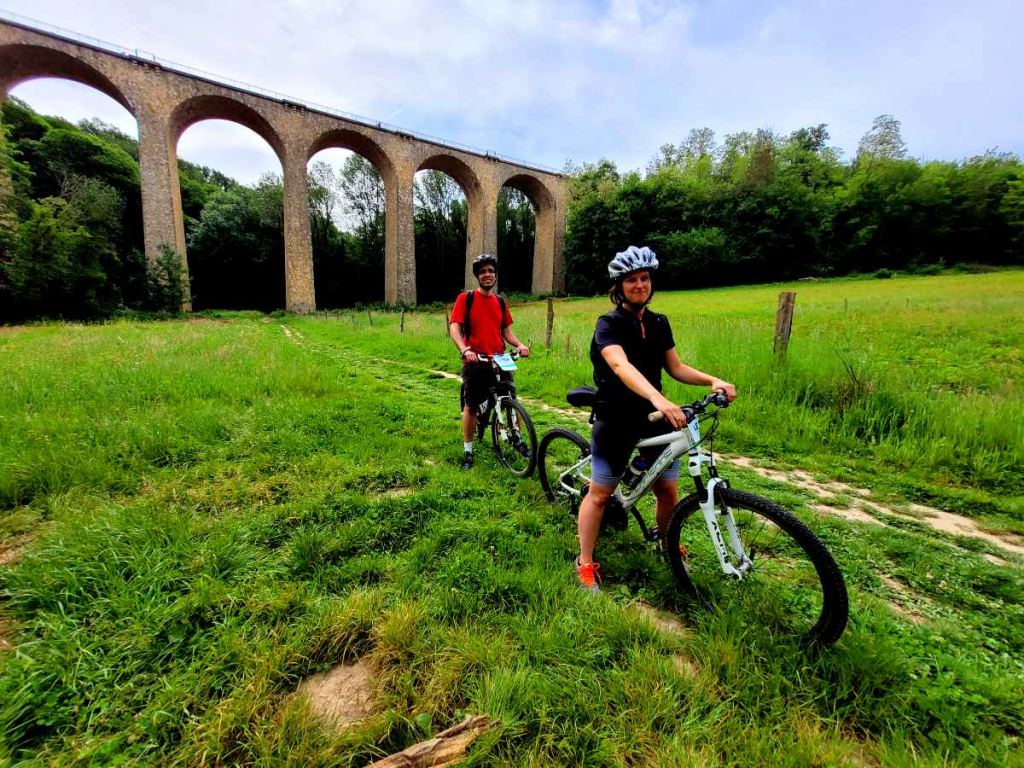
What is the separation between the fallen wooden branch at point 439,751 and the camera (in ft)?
3.82

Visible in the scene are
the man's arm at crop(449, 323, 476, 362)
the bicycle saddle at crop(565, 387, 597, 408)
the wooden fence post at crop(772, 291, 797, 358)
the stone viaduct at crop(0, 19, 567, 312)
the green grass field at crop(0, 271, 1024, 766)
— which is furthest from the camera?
the stone viaduct at crop(0, 19, 567, 312)

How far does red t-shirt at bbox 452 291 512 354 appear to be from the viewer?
12.0 feet

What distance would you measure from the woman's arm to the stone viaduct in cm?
3135

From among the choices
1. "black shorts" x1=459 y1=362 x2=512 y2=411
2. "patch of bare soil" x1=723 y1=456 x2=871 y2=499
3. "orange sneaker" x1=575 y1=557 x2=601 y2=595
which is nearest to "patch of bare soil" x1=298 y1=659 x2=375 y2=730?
"orange sneaker" x1=575 y1=557 x2=601 y2=595

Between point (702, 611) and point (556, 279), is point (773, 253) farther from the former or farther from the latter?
point (702, 611)

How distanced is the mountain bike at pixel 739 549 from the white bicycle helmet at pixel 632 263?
655 millimetres

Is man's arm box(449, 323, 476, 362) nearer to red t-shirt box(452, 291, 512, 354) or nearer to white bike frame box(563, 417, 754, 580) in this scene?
red t-shirt box(452, 291, 512, 354)

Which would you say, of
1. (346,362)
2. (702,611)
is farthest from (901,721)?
(346,362)

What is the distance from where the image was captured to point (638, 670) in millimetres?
1519

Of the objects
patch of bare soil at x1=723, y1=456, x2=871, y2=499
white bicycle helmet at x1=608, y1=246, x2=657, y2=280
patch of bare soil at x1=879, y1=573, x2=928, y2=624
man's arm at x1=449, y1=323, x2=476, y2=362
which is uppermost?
white bicycle helmet at x1=608, y1=246, x2=657, y2=280

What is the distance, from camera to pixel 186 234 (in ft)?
120

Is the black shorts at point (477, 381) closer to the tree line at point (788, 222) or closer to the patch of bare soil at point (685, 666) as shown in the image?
the patch of bare soil at point (685, 666)

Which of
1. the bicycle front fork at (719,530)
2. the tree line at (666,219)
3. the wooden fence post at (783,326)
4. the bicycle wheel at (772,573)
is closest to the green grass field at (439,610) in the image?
the bicycle wheel at (772,573)

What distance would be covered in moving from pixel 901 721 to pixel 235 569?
9.39 feet
